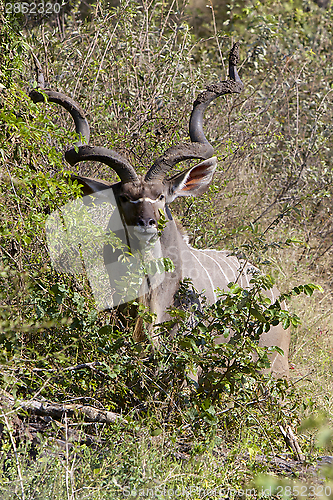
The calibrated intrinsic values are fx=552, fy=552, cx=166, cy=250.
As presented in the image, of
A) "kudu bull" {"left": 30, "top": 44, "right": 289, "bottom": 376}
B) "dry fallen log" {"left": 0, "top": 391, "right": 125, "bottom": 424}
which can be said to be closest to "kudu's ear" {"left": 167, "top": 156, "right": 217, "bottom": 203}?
"kudu bull" {"left": 30, "top": 44, "right": 289, "bottom": 376}

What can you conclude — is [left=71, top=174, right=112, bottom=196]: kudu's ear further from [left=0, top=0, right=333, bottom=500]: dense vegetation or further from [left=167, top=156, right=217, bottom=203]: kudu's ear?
[left=167, top=156, right=217, bottom=203]: kudu's ear

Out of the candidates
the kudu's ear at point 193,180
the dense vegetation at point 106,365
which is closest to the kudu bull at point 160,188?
the kudu's ear at point 193,180

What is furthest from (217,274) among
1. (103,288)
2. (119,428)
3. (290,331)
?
(119,428)

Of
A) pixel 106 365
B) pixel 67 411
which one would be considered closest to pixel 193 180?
pixel 106 365

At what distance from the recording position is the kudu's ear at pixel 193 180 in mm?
3755

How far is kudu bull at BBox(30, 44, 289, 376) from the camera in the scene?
3.43 metres

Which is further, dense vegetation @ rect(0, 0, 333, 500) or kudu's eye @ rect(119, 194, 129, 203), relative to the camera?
kudu's eye @ rect(119, 194, 129, 203)

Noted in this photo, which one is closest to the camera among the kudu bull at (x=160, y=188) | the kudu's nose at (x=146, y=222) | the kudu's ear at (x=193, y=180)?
the kudu's nose at (x=146, y=222)

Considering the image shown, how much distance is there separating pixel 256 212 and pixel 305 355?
6.25ft

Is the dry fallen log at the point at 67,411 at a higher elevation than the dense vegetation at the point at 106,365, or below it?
below

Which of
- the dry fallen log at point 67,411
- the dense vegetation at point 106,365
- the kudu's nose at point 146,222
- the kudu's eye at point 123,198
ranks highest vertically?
the kudu's nose at point 146,222

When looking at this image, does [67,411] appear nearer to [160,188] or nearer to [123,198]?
[123,198]

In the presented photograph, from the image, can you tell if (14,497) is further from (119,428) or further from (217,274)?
(217,274)

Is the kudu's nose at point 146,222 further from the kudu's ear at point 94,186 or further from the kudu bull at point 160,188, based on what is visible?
the kudu's ear at point 94,186
